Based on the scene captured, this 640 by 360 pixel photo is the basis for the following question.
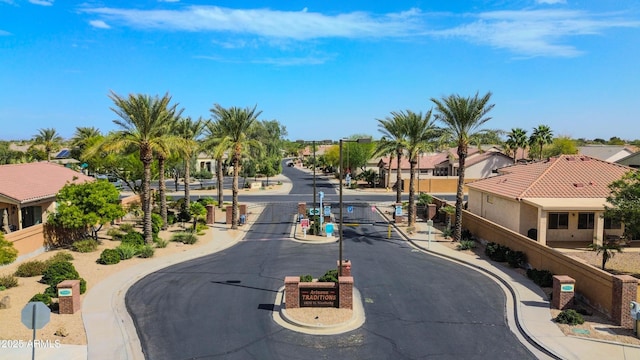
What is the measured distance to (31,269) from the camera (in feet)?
78.0

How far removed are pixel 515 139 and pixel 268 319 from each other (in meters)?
64.7

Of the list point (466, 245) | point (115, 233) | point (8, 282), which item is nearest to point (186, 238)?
point (115, 233)

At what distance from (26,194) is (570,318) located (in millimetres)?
31717

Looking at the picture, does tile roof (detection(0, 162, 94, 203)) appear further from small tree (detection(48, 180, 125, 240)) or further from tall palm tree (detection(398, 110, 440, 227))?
tall palm tree (detection(398, 110, 440, 227))

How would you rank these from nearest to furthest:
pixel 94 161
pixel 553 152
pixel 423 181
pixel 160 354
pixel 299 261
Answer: pixel 160 354, pixel 299 261, pixel 94 161, pixel 423 181, pixel 553 152

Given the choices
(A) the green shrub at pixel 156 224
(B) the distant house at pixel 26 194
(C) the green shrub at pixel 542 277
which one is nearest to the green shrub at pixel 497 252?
(C) the green shrub at pixel 542 277

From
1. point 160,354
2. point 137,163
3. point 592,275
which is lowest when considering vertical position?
point 160,354

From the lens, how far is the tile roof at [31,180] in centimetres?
3066

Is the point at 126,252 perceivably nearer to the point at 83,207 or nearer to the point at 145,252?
the point at 145,252

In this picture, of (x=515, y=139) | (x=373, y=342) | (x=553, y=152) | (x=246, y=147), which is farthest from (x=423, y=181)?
(x=373, y=342)

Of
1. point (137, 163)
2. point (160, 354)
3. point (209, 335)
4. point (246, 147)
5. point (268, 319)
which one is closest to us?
point (160, 354)

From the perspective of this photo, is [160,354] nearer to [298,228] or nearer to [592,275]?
[592,275]

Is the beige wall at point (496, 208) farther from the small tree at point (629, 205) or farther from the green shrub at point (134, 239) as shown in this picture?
the green shrub at point (134, 239)

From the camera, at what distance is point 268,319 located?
61.6 ft
